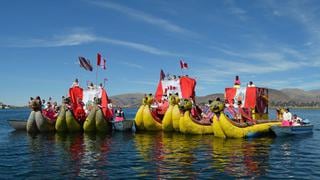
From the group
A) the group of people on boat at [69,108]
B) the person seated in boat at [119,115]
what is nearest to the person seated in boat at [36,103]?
the group of people on boat at [69,108]

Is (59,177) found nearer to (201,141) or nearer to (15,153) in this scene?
(15,153)

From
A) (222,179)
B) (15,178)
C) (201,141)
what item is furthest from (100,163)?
(201,141)

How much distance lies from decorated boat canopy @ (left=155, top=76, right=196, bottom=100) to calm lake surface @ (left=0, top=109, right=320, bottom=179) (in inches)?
351

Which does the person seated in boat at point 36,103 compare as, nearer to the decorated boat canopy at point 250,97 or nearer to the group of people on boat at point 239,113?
the group of people on boat at point 239,113

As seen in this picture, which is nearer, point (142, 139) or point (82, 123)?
point (142, 139)

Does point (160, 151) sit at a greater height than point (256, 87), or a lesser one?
lesser

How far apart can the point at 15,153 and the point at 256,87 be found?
76.6ft

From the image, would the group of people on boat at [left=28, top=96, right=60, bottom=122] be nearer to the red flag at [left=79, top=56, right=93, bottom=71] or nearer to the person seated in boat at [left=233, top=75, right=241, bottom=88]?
the red flag at [left=79, top=56, right=93, bottom=71]

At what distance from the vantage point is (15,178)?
19000mm

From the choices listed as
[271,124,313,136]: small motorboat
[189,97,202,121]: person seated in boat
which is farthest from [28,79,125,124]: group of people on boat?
[271,124,313,136]: small motorboat

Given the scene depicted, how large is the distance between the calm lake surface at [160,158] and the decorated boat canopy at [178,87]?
29.3 feet

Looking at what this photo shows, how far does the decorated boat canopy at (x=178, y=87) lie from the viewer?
4522cm

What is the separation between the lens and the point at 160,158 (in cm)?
2450

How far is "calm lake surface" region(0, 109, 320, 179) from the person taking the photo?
20.0m
